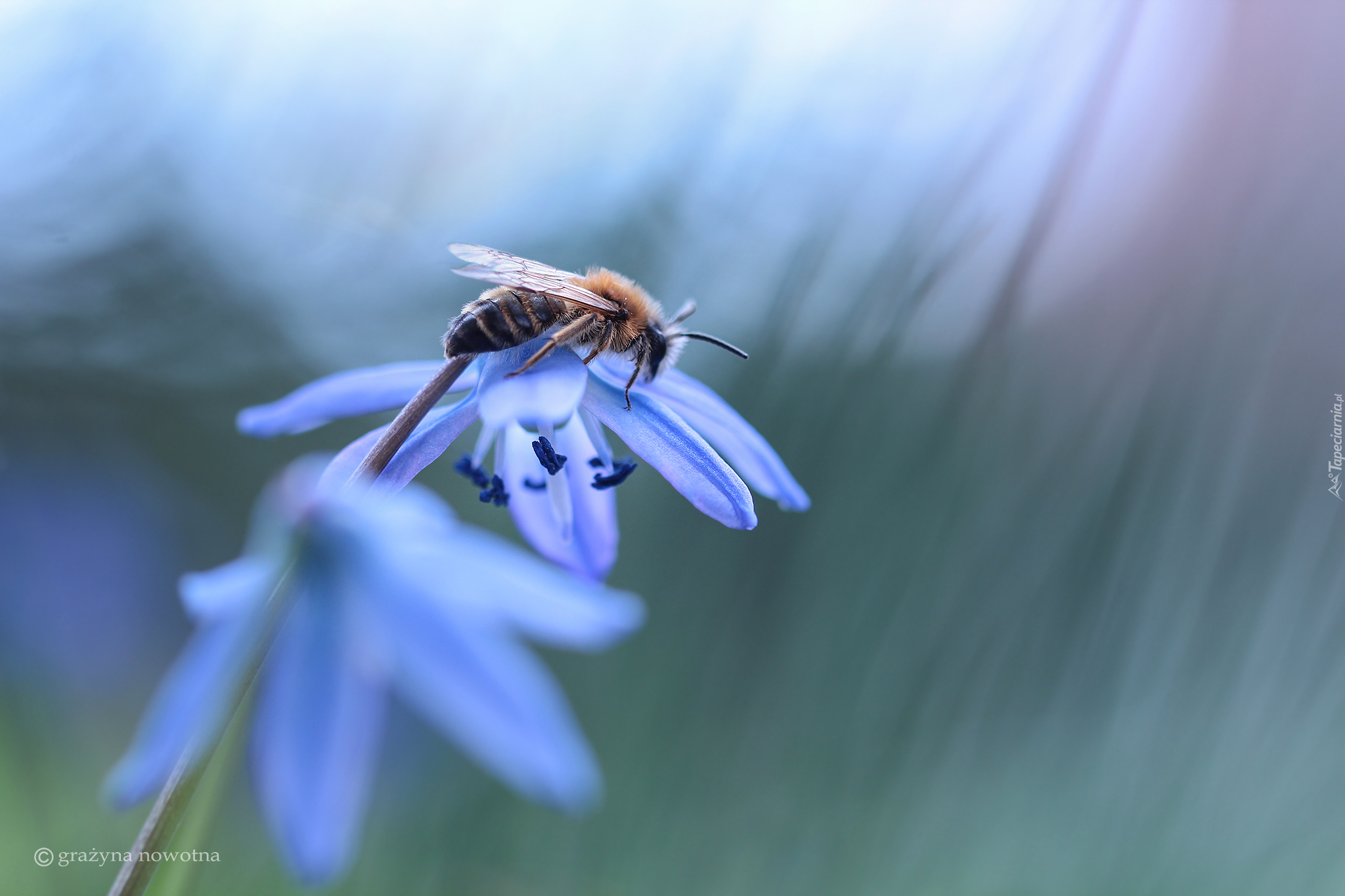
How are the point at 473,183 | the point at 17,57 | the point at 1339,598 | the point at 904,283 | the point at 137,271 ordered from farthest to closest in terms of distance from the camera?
the point at 137,271, the point at 473,183, the point at 17,57, the point at 904,283, the point at 1339,598

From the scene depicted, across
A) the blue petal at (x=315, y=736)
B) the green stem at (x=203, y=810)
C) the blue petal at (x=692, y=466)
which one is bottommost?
the green stem at (x=203, y=810)

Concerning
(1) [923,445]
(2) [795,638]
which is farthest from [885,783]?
(1) [923,445]

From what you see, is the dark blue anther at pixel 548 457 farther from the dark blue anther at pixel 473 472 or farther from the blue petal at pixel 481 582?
the blue petal at pixel 481 582

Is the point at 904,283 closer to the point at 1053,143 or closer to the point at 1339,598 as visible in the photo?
the point at 1053,143

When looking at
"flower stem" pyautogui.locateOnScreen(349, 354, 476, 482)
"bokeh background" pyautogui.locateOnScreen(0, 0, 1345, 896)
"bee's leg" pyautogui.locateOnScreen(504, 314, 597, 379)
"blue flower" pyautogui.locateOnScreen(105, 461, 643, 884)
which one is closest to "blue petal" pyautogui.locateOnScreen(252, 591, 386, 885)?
"blue flower" pyautogui.locateOnScreen(105, 461, 643, 884)

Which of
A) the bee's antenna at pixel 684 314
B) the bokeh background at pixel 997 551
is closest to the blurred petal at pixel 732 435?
the bee's antenna at pixel 684 314
